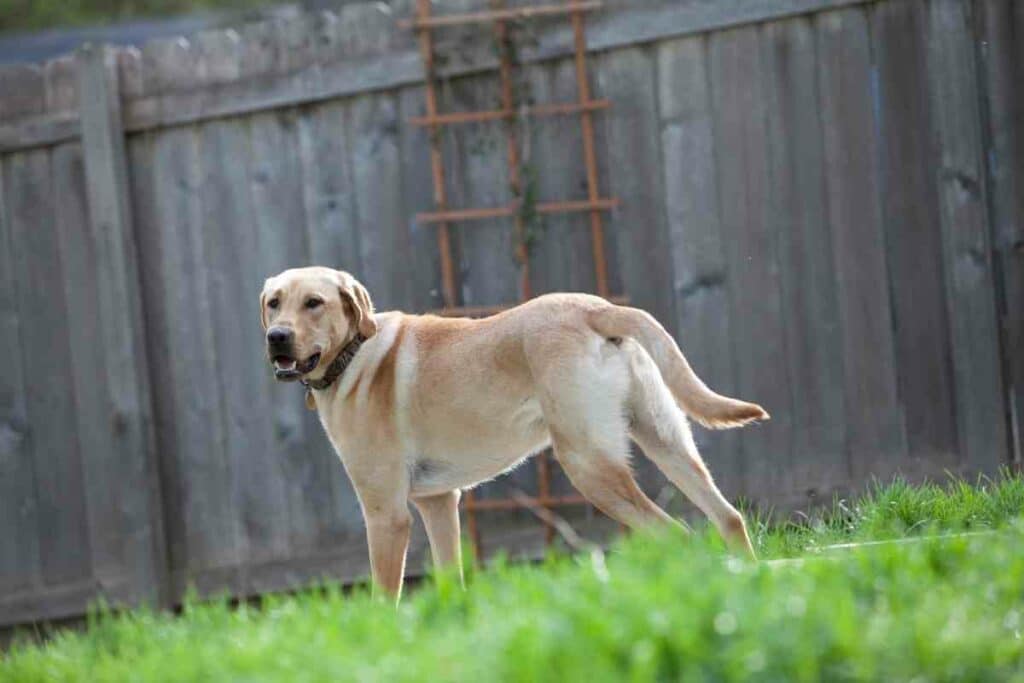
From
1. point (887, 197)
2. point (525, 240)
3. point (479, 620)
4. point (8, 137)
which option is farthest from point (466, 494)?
point (479, 620)

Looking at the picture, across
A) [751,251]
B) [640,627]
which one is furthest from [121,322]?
[640,627]

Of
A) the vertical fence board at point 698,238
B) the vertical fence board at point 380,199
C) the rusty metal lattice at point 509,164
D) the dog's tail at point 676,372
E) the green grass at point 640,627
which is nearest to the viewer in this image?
the green grass at point 640,627

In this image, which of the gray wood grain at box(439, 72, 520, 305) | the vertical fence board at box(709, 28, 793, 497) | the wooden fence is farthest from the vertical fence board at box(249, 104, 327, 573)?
the vertical fence board at box(709, 28, 793, 497)

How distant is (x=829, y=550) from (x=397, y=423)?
6.34ft

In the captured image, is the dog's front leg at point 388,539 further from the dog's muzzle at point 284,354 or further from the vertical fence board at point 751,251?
the vertical fence board at point 751,251

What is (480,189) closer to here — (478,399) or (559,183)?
(559,183)

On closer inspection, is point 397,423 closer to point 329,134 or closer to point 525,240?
point 525,240

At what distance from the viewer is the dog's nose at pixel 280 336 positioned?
589cm

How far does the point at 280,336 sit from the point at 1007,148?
10.4 feet

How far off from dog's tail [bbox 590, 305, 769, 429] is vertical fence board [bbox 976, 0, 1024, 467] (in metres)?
1.97

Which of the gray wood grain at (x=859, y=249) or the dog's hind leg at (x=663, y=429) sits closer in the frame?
the dog's hind leg at (x=663, y=429)

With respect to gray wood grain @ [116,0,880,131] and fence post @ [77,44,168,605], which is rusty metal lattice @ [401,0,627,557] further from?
fence post @ [77,44,168,605]

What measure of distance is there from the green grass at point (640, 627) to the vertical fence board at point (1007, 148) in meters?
2.64

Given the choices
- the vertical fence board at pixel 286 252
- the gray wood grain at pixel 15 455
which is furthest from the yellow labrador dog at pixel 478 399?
the gray wood grain at pixel 15 455
